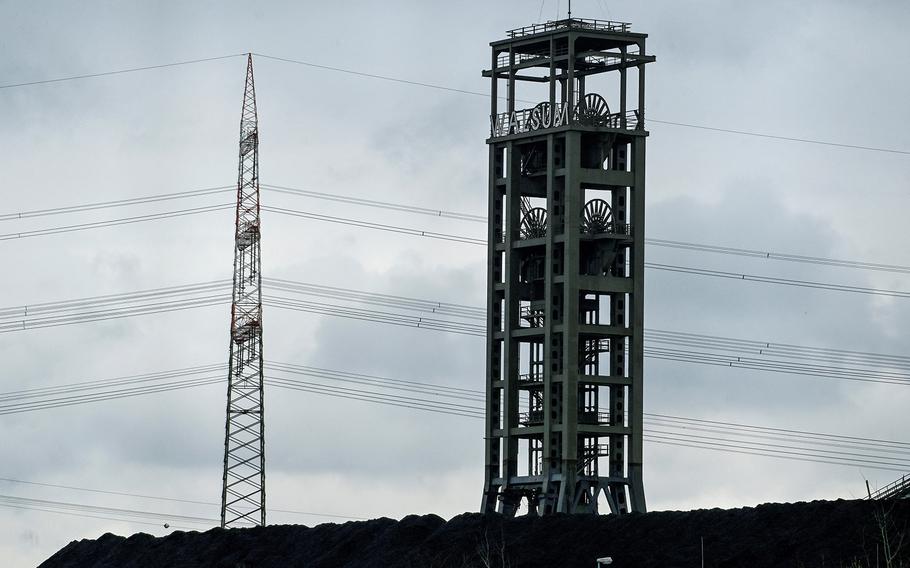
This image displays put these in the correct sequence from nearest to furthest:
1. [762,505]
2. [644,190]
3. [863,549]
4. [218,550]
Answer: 1. [863,549]
2. [762,505]
3. [218,550]
4. [644,190]

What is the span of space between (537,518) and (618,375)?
1985 centimetres

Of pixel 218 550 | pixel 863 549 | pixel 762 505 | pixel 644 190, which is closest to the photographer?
pixel 863 549

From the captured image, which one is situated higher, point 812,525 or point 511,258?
point 511,258

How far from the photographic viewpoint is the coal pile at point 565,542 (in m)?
137

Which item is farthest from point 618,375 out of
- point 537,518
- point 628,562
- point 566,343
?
point 628,562

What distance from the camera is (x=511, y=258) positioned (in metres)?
173

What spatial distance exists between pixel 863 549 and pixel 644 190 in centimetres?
4294

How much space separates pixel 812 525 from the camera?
139625 millimetres

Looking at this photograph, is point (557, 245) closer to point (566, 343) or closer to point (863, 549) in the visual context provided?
point (566, 343)

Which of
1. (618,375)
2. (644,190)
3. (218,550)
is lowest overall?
(218,550)

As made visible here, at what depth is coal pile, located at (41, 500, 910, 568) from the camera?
450 feet

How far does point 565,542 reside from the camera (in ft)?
486

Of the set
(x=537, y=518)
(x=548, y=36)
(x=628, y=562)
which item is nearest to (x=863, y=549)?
(x=628, y=562)

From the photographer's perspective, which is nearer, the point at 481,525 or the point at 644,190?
the point at 481,525
